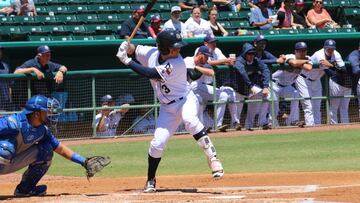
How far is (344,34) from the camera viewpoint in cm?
1683

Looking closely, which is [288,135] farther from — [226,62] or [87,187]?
[87,187]

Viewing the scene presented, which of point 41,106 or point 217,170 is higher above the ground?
point 41,106

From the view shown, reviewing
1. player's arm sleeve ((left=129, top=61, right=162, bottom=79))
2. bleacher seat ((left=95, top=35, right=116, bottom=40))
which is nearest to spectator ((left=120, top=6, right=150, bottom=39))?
bleacher seat ((left=95, top=35, right=116, bottom=40))

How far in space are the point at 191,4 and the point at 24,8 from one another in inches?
142

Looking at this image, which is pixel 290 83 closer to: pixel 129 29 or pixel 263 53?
pixel 263 53

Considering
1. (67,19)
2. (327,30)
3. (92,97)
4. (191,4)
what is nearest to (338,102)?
(327,30)

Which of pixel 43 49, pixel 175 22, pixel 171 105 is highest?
pixel 175 22

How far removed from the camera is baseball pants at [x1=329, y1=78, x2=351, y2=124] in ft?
52.5

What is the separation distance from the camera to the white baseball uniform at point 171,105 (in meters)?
8.39

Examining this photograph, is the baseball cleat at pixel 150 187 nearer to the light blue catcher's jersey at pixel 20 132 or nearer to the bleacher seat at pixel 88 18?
the light blue catcher's jersey at pixel 20 132

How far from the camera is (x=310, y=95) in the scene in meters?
15.8

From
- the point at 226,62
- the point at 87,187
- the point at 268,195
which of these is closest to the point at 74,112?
the point at 226,62

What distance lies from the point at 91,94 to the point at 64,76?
25.1 inches

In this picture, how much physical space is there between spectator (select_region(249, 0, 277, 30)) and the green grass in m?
3.42
